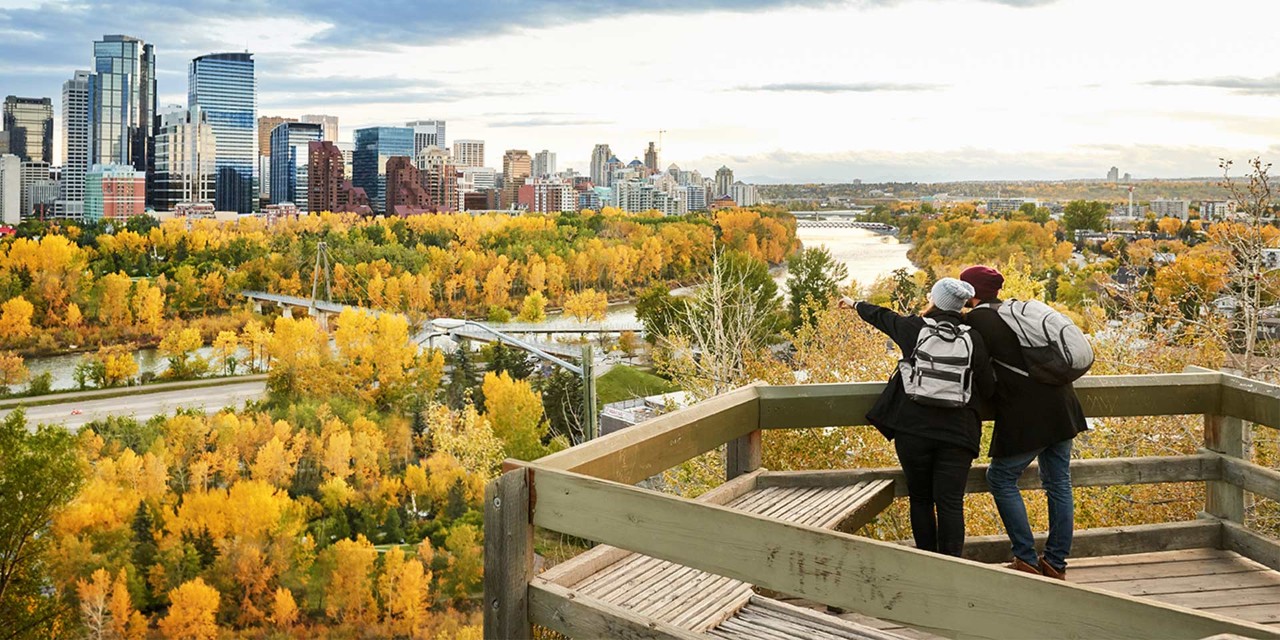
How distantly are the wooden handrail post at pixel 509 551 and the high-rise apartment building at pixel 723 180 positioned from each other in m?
46.1

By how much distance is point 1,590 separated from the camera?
658 inches

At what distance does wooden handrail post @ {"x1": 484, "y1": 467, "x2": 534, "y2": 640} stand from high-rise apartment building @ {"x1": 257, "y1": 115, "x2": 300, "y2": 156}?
42.8m

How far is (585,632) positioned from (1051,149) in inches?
1456

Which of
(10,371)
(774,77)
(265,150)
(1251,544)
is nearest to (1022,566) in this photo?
(1251,544)

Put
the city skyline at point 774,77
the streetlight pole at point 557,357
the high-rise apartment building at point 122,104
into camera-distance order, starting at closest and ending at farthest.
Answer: the streetlight pole at point 557,357, the city skyline at point 774,77, the high-rise apartment building at point 122,104

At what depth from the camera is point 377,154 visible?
44.8m

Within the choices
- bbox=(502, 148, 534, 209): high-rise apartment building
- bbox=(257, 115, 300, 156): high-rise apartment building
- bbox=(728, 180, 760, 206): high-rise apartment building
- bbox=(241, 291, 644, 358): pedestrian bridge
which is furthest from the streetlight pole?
bbox=(728, 180, 760, 206): high-rise apartment building

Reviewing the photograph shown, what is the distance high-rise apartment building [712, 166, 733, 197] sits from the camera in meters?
47.6

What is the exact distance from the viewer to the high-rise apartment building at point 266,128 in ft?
138

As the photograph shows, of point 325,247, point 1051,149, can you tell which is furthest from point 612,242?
point 1051,149

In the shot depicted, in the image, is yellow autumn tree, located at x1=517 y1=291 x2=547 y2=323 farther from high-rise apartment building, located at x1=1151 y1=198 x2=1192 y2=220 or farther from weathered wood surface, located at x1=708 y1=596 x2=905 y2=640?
weathered wood surface, located at x1=708 y1=596 x2=905 y2=640

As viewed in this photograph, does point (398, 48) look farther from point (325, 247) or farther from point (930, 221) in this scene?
point (930, 221)

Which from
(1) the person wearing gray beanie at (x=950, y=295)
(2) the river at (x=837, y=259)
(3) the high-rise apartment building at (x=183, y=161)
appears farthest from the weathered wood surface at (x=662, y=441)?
(3) the high-rise apartment building at (x=183, y=161)

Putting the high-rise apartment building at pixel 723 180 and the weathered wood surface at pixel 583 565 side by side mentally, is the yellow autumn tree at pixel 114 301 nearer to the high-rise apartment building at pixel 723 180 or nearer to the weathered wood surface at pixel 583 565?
the high-rise apartment building at pixel 723 180
